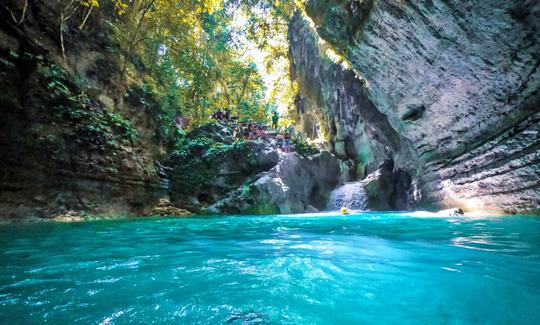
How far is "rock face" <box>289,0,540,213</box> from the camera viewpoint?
24.2ft

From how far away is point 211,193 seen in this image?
12828mm

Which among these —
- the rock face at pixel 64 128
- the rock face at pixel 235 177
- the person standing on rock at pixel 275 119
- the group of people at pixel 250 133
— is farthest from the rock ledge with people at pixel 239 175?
the person standing on rock at pixel 275 119

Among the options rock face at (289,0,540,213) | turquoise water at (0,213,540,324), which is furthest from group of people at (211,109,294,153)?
turquoise water at (0,213,540,324)

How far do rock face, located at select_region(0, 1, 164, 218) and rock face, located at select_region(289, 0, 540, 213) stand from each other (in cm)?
870

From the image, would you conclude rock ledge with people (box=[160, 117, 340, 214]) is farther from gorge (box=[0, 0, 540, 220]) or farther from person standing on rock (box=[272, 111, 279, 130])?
person standing on rock (box=[272, 111, 279, 130])

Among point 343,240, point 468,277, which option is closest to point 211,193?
point 343,240

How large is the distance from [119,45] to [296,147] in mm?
9506

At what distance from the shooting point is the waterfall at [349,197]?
1446 cm

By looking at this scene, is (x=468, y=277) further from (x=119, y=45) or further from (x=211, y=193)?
(x=119, y=45)

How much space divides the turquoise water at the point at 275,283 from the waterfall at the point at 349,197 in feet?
34.4

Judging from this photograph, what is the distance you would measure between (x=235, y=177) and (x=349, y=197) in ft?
19.8

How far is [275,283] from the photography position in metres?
2.40

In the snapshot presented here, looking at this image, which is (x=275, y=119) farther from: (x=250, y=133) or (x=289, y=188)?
(x=289, y=188)

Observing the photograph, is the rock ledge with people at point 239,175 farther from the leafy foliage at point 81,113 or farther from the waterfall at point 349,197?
the leafy foliage at point 81,113
